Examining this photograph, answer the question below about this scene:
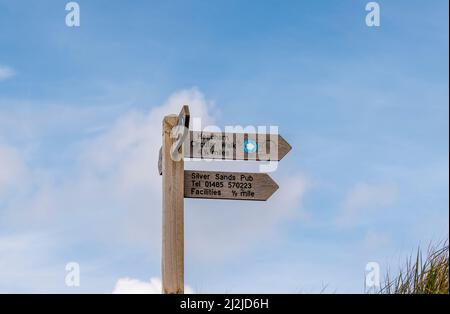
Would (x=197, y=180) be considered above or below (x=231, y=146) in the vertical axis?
below

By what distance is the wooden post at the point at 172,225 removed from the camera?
8180 millimetres

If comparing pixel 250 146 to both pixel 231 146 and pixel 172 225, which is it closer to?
pixel 231 146

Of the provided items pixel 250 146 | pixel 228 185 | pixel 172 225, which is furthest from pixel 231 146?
pixel 172 225

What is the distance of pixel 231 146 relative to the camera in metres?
8.35

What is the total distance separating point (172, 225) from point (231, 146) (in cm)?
117

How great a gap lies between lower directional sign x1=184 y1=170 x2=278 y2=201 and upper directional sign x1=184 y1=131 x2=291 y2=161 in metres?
0.22

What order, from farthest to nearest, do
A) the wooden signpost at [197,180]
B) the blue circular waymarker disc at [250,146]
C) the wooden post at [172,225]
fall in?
the blue circular waymarker disc at [250,146]
the wooden signpost at [197,180]
the wooden post at [172,225]

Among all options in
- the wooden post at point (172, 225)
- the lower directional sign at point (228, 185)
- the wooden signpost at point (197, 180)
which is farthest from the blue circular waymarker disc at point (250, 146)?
the wooden post at point (172, 225)

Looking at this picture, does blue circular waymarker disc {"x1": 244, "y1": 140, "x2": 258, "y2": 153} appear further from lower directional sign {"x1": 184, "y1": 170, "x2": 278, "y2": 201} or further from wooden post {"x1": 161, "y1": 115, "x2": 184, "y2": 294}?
wooden post {"x1": 161, "y1": 115, "x2": 184, "y2": 294}

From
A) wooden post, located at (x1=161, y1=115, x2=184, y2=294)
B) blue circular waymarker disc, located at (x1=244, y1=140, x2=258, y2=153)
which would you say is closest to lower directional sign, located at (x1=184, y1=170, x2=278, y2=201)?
wooden post, located at (x1=161, y1=115, x2=184, y2=294)

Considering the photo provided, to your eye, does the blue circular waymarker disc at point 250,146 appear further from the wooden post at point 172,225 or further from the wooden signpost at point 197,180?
the wooden post at point 172,225
